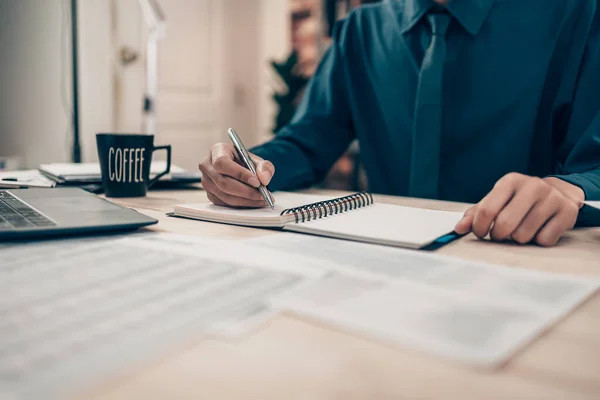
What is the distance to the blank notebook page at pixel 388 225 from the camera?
61 centimetres

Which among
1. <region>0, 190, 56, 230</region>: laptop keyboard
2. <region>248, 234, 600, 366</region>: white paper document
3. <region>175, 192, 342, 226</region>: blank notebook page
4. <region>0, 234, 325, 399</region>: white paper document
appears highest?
<region>0, 190, 56, 230</region>: laptop keyboard

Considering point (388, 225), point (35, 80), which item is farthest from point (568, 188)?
point (35, 80)

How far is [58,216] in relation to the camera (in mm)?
655

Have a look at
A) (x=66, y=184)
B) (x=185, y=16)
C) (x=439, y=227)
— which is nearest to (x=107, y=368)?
(x=439, y=227)

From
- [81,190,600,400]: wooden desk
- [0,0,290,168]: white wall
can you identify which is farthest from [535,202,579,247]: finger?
[0,0,290,168]: white wall

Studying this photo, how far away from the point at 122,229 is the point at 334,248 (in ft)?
0.86

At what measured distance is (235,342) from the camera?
0.32 metres

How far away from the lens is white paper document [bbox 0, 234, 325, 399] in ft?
0.94

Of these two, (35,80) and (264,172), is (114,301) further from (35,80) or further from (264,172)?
(35,80)

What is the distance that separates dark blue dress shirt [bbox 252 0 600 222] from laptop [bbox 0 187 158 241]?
37 centimetres

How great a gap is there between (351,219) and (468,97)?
0.63m

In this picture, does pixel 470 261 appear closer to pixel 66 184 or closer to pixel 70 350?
pixel 70 350

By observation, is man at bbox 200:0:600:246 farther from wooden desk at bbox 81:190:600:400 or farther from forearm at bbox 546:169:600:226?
wooden desk at bbox 81:190:600:400

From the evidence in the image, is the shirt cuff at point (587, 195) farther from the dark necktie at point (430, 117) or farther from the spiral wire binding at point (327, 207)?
the dark necktie at point (430, 117)
